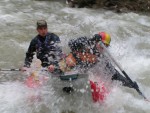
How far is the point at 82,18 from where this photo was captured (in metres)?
12.2

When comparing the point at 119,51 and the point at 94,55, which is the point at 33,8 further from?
the point at 94,55

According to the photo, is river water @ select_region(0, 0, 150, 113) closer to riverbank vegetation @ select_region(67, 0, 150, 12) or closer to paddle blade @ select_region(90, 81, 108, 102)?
paddle blade @ select_region(90, 81, 108, 102)

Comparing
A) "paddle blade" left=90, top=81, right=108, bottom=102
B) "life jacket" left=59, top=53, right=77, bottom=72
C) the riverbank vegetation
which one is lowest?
the riverbank vegetation

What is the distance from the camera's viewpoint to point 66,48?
750cm

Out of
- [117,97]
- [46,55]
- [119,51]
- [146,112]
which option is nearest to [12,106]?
[46,55]

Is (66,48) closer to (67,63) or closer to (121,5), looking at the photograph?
(67,63)

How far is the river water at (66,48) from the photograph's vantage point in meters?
6.65

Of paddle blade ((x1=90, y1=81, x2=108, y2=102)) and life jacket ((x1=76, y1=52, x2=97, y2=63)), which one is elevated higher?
life jacket ((x1=76, y1=52, x2=97, y2=63))

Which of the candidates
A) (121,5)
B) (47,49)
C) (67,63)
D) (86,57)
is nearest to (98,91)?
(86,57)

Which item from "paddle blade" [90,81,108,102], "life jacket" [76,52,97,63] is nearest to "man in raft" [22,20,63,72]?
"life jacket" [76,52,97,63]

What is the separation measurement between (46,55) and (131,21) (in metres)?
6.22

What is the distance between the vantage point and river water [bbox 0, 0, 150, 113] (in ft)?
21.8

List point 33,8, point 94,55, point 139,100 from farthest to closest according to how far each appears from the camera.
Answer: point 33,8 → point 139,100 → point 94,55

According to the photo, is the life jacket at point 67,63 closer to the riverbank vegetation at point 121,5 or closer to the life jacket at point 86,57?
the life jacket at point 86,57
